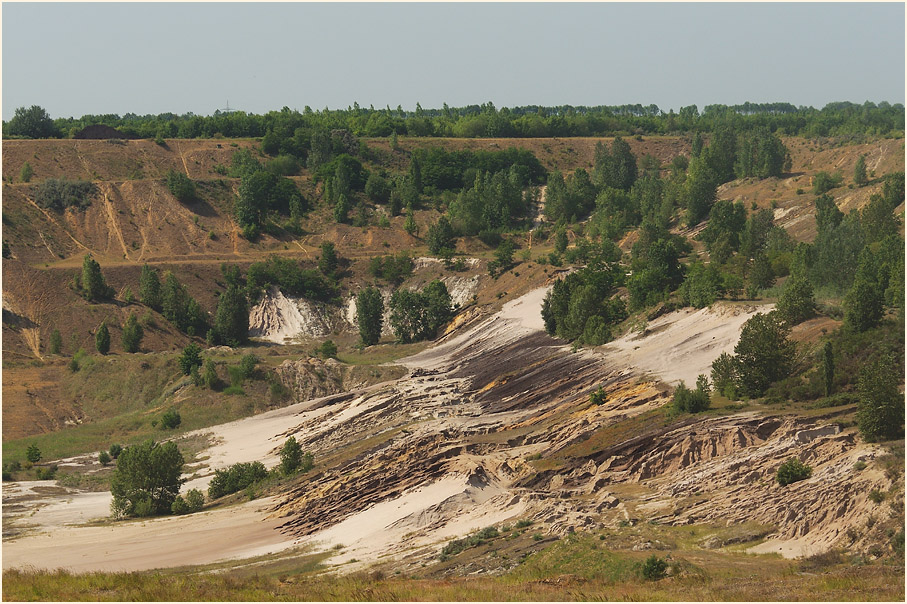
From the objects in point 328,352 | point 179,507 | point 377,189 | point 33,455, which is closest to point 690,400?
point 179,507

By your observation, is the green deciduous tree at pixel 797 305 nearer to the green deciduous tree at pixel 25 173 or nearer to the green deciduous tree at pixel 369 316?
the green deciduous tree at pixel 369 316

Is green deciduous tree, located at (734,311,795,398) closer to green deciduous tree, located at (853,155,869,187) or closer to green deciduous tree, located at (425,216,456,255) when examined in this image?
green deciduous tree, located at (425,216,456,255)

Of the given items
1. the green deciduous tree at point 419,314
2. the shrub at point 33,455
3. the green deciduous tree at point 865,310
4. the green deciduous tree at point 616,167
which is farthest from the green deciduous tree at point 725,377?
the green deciduous tree at point 616,167

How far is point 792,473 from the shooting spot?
4644 cm

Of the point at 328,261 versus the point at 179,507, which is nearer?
the point at 179,507

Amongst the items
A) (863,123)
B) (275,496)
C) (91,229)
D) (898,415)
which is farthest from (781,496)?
(863,123)

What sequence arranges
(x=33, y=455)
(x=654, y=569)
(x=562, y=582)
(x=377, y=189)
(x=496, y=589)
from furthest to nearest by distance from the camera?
(x=377, y=189), (x=33, y=455), (x=562, y=582), (x=654, y=569), (x=496, y=589)

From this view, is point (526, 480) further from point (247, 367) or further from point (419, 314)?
point (419, 314)

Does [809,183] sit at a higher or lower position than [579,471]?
higher

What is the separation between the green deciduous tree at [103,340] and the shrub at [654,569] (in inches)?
3143

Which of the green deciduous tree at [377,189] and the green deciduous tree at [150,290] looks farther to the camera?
the green deciduous tree at [377,189]

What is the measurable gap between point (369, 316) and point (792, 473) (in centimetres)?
7000

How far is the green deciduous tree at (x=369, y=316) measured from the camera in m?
112

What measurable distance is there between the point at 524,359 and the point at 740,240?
114ft
